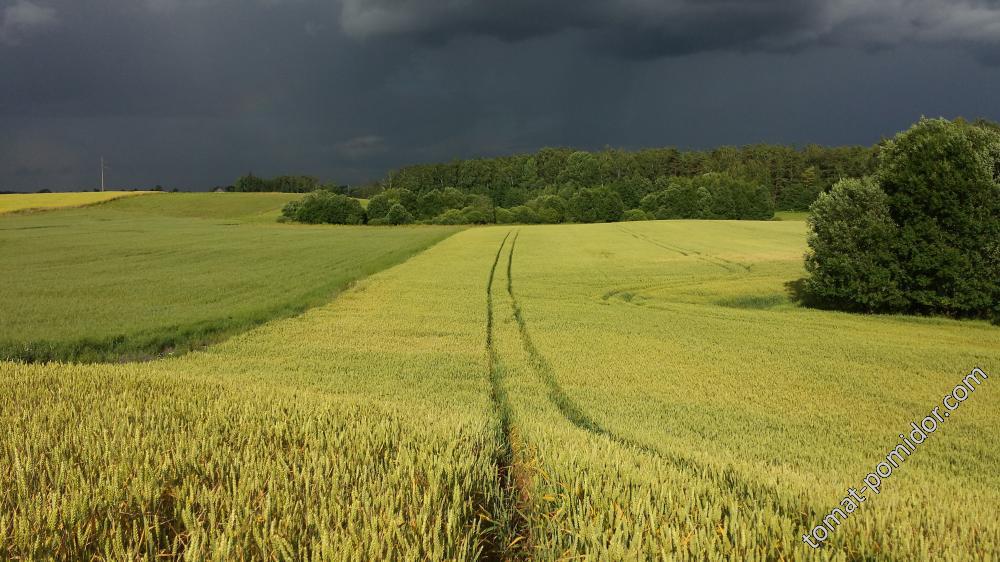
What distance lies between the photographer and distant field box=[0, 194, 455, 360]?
14422 millimetres

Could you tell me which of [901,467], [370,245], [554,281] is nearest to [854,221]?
[554,281]

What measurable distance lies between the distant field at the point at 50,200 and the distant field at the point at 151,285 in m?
44.4

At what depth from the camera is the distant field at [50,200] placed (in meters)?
92.6

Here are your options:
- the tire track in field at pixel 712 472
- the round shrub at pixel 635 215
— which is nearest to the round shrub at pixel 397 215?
the round shrub at pixel 635 215

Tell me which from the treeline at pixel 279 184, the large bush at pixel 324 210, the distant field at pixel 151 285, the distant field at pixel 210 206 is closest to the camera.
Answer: the distant field at pixel 151 285

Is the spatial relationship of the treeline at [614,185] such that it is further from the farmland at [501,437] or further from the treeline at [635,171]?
the farmland at [501,437]

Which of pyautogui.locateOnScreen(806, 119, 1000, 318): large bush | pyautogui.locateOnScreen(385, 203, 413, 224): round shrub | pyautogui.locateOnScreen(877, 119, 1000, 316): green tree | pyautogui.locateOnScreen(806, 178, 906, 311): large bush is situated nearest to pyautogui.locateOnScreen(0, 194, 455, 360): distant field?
pyautogui.locateOnScreen(806, 178, 906, 311): large bush

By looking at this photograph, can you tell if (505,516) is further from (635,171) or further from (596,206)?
(635,171)

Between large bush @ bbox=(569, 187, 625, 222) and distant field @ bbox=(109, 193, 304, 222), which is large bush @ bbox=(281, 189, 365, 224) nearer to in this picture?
distant field @ bbox=(109, 193, 304, 222)

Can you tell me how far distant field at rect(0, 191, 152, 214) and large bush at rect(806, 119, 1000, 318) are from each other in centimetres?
11168

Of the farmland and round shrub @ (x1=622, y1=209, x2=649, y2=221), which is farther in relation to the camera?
round shrub @ (x1=622, y1=209, x2=649, y2=221)

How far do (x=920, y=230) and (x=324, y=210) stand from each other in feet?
300

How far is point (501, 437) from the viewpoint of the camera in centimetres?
496

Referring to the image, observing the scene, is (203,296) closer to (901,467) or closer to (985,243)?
(901,467)
